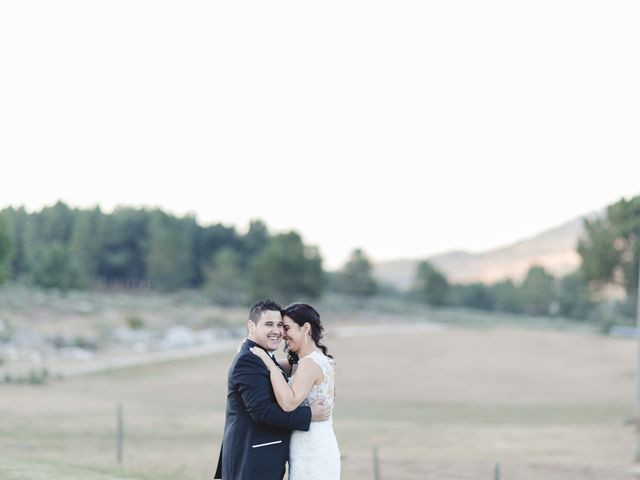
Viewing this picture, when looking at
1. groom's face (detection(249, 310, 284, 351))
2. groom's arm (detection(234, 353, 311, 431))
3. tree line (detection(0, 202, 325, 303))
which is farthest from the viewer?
tree line (detection(0, 202, 325, 303))

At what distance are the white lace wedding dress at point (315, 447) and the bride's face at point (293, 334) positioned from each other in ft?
0.38

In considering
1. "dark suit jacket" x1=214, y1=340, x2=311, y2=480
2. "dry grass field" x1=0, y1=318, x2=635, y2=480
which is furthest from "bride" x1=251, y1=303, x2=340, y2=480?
"dry grass field" x1=0, y1=318, x2=635, y2=480

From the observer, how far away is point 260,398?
6348 millimetres

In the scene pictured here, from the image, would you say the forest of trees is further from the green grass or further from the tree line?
the green grass

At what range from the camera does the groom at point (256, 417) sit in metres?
6.41

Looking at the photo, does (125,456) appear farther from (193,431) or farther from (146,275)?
(146,275)

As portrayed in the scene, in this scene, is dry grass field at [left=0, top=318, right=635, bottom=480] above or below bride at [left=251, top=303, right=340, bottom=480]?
below

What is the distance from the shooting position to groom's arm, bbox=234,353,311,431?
6.35 metres

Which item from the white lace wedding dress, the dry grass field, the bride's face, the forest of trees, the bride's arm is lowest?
the dry grass field

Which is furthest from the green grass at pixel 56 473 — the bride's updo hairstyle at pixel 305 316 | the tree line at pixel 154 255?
the tree line at pixel 154 255

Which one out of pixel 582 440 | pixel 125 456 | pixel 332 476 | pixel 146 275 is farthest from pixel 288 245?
pixel 332 476

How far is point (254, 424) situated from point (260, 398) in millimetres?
292

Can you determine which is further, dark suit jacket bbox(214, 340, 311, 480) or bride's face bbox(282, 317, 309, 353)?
bride's face bbox(282, 317, 309, 353)

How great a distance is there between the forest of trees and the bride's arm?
239ft
